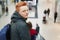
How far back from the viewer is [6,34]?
7.25ft

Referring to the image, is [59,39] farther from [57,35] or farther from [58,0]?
[58,0]

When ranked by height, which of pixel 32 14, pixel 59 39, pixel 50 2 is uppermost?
pixel 50 2

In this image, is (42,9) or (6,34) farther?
(42,9)

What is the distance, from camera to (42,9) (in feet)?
11.3

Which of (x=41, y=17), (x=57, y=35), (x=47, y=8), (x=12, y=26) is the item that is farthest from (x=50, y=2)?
(x=12, y=26)

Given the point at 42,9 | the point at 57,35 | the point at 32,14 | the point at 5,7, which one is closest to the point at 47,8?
the point at 42,9

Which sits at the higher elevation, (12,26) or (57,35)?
(12,26)

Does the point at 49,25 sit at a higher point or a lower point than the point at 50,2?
lower

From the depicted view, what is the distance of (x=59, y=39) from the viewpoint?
11.6 feet

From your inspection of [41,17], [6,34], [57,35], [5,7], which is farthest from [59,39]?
[6,34]

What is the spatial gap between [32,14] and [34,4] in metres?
0.20

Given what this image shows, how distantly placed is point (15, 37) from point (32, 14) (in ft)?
4.57

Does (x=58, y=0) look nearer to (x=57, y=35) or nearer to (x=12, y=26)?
(x=57, y=35)

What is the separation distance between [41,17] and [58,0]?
0.46 meters
